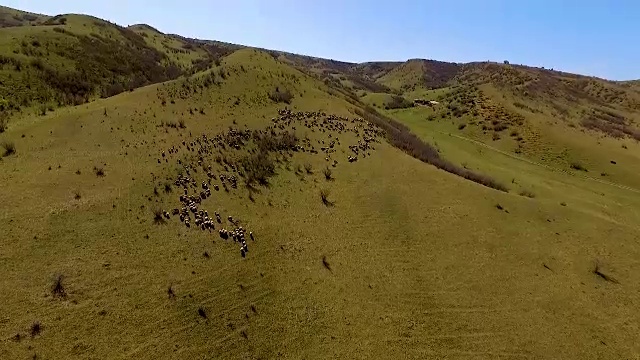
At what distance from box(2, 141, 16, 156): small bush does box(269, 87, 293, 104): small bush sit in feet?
76.9

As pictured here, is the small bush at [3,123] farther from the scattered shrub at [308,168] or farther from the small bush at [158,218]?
the scattered shrub at [308,168]

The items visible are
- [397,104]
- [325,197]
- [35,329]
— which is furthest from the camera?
[397,104]

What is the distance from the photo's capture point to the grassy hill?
15539 millimetres

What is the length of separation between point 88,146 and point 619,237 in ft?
110

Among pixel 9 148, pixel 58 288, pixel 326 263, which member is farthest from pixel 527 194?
pixel 9 148

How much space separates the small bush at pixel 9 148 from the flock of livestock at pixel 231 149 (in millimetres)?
7834

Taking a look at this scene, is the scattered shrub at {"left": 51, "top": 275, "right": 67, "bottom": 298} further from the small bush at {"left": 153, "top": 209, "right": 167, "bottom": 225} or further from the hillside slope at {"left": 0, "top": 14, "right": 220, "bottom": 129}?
the hillside slope at {"left": 0, "top": 14, "right": 220, "bottom": 129}

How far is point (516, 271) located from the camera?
2209 cm

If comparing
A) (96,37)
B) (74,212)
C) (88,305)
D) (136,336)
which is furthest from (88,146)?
(96,37)

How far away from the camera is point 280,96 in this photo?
4450 cm

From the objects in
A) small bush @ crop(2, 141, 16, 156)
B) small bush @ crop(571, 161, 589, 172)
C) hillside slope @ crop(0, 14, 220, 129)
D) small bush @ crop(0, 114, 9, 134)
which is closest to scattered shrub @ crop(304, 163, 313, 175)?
small bush @ crop(2, 141, 16, 156)

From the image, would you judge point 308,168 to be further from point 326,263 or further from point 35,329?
point 35,329

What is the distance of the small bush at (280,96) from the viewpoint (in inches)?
1724

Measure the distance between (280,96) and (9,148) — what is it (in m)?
25.1
